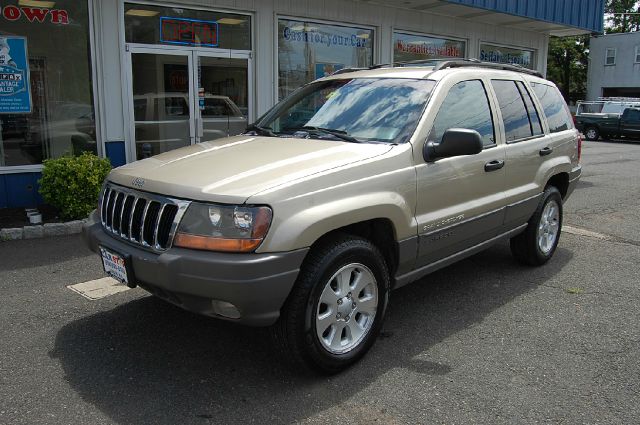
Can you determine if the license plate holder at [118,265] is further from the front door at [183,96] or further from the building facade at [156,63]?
the front door at [183,96]

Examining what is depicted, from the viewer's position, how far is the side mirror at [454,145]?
11.9 feet

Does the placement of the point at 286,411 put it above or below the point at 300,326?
below

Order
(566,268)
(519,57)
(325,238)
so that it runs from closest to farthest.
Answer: (325,238) → (566,268) → (519,57)

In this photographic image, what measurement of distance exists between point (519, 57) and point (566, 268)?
32.8ft

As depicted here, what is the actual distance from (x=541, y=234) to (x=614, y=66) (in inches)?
1579

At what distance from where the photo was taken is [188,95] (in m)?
8.53

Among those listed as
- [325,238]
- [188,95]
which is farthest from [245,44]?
[325,238]

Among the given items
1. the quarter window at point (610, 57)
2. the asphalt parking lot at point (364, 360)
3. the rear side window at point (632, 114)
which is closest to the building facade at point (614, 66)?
the quarter window at point (610, 57)

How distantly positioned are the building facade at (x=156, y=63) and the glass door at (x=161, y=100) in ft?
0.05

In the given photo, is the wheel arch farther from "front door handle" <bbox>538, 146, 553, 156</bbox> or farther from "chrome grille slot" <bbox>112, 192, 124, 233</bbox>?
"chrome grille slot" <bbox>112, 192, 124, 233</bbox>

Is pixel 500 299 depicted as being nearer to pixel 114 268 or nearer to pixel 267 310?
pixel 267 310

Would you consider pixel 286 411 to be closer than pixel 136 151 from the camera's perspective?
Yes

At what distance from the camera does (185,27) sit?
8398 millimetres

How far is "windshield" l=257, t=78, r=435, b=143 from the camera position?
387 centimetres
